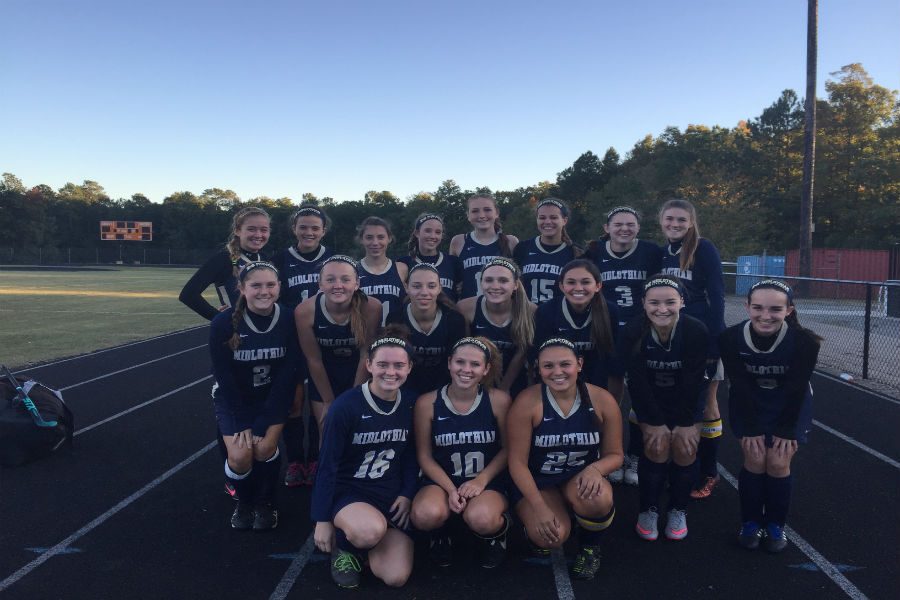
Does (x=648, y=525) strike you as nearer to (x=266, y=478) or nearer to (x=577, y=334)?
(x=577, y=334)

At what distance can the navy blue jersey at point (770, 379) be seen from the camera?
11.5 ft

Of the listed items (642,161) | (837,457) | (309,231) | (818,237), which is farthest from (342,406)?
(642,161)

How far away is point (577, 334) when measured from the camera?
4020mm

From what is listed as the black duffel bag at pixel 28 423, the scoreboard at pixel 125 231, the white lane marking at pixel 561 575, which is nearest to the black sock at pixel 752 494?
the white lane marking at pixel 561 575

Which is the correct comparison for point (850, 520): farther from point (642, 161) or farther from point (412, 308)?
point (642, 161)

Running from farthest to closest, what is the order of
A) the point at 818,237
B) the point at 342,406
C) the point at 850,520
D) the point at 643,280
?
the point at 818,237
the point at 643,280
the point at 850,520
the point at 342,406

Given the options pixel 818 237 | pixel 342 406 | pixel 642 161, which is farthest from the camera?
pixel 642 161

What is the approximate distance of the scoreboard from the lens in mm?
67438

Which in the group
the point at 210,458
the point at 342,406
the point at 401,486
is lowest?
the point at 210,458

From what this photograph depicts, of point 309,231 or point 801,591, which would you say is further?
point 309,231

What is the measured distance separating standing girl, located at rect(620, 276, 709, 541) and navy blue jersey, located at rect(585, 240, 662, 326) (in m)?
0.81

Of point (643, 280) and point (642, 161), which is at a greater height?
point (642, 161)

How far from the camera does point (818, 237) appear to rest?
37594 millimetres

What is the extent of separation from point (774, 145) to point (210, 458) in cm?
4684
